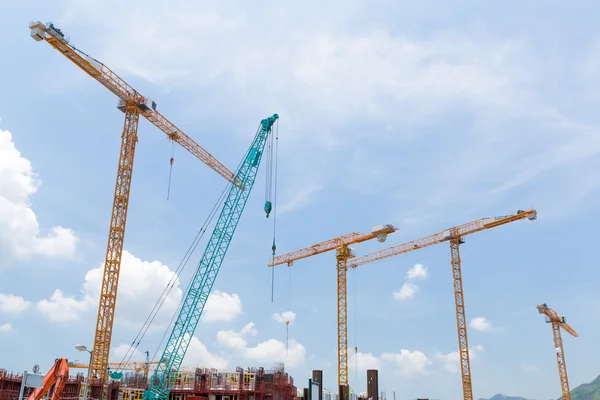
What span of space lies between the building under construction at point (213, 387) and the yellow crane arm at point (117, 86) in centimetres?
2675

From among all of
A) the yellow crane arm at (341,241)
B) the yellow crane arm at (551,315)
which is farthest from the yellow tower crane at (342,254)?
the yellow crane arm at (551,315)

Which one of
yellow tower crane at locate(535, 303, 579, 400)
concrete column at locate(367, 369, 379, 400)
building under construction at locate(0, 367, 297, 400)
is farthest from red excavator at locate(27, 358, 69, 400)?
yellow tower crane at locate(535, 303, 579, 400)

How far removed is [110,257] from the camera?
78.6 meters

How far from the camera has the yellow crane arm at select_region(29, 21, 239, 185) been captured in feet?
242

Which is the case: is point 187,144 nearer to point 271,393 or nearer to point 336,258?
point 336,258

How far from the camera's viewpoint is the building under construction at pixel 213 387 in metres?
71.2

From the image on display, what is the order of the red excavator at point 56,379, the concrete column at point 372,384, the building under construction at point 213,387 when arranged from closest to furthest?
the red excavator at point 56,379, the building under construction at point 213,387, the concrete column at point 372,384

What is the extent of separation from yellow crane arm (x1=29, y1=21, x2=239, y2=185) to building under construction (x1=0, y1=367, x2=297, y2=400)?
2675cm

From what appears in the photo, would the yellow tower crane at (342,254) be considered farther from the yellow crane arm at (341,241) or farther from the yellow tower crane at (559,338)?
the yellow tower crane at (559,338)

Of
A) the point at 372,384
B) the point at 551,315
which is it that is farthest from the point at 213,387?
the point at 551,315

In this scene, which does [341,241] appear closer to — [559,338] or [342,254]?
[342,254]

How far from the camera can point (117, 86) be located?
84.1 m

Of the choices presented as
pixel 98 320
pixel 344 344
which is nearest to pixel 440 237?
pixel 344 344

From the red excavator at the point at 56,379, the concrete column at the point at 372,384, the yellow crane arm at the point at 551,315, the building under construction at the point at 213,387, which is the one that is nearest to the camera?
the red excavator at the point at 56,379
